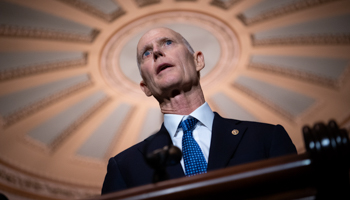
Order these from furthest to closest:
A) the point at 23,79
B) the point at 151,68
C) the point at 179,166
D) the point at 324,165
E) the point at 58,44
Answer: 1. the point at 23,79
2. the point at 58,44
3. the point at 151,68
4. the point at 179,166
5. the point at 324,165

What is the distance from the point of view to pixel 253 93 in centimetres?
719

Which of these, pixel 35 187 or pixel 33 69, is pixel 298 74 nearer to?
pixel 33 69

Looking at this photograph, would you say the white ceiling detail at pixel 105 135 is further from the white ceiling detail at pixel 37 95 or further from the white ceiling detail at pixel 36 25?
the white ceiling detail at pixel 36 25

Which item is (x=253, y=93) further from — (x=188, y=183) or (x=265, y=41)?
(x=188, y=183)

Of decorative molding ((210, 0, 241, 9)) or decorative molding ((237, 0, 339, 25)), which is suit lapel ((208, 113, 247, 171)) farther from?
decorative molding ((237, 0, 339, 25))

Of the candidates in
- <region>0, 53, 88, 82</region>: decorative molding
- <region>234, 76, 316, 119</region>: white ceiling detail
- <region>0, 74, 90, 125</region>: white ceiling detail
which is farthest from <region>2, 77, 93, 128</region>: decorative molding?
<region>234, 76, 316, 119</region>: white ceiling detail

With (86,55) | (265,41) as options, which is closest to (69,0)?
(86,55)

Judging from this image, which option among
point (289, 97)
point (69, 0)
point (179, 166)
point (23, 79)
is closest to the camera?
point (179, 166)

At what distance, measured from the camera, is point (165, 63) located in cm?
151

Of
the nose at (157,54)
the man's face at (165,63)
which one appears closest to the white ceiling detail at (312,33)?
the man's face at (165,63)

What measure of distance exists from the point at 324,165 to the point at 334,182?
53mm

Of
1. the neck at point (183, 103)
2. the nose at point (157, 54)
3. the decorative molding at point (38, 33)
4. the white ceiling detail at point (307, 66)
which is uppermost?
the decorative molding at point (38, 33)

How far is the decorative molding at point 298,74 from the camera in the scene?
21.7 feet

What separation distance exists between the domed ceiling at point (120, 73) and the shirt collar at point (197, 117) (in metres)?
4.46
